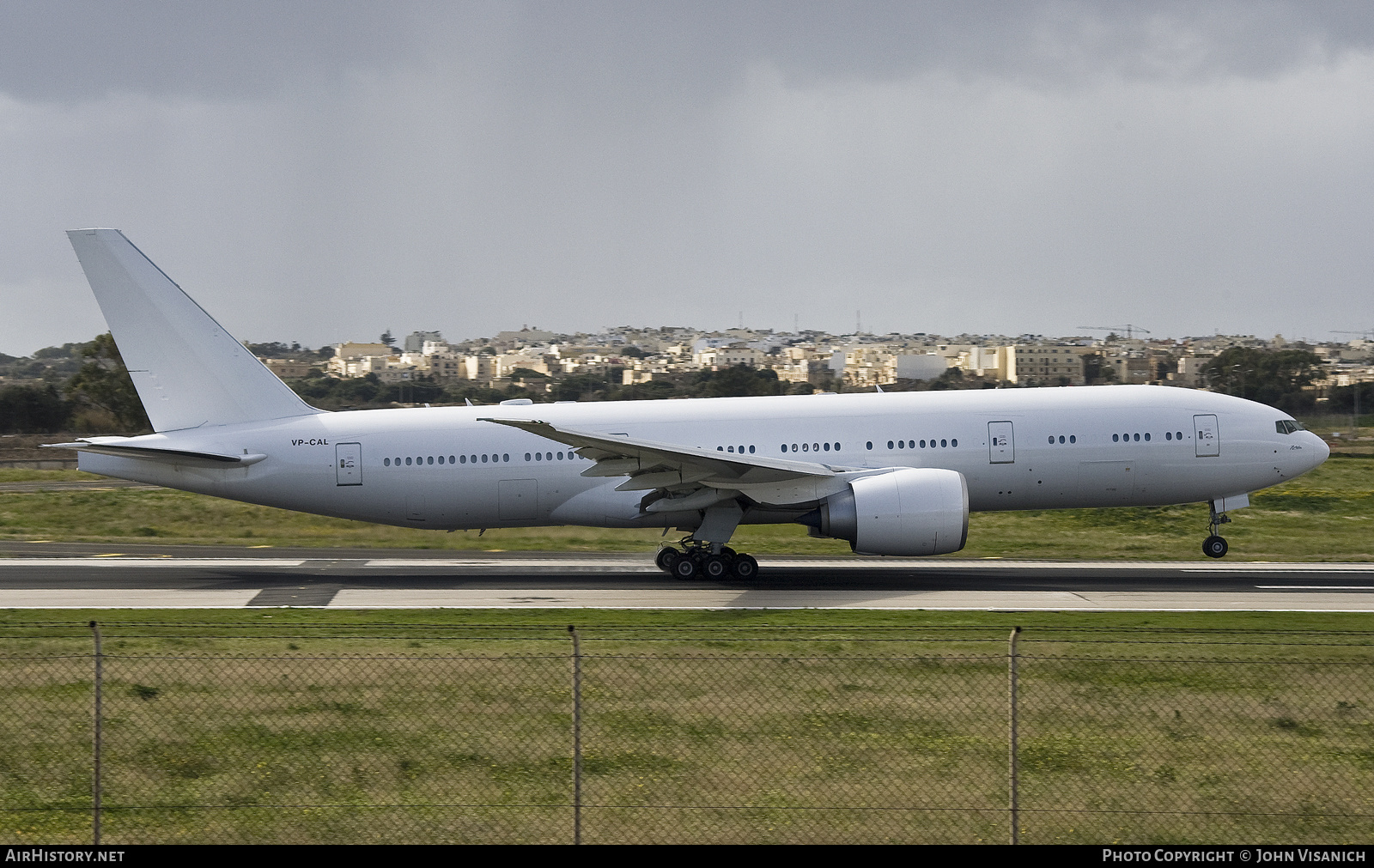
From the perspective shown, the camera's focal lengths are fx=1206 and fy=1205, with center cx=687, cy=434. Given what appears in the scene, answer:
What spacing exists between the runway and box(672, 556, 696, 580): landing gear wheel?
26 cm

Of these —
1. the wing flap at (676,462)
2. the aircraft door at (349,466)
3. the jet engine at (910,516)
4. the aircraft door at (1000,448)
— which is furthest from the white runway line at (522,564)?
the aircraft door at (1000,448)

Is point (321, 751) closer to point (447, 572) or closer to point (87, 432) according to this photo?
point (447, 572)

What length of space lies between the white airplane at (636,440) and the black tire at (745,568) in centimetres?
5

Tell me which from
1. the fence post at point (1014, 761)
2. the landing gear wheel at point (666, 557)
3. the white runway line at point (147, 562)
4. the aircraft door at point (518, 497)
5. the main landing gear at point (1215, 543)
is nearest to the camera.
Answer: the fence post at point (1014, 761)

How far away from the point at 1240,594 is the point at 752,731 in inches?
605

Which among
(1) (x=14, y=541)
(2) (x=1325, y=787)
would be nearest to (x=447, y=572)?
(1) (x=14, y=541)

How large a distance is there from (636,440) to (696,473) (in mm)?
1627

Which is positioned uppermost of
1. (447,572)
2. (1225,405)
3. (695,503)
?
(1225,405)

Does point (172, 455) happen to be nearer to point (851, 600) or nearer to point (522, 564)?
point (522, 564)

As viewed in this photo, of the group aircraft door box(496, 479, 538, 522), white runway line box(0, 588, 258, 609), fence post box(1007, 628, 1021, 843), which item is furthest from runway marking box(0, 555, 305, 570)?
fence post box(1007, 628, 1021, 843)

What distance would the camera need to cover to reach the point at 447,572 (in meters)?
28.8

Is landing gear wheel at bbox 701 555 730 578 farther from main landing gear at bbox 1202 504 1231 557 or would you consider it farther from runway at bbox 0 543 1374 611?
main landing gear at bbox 1202 504 1231 557

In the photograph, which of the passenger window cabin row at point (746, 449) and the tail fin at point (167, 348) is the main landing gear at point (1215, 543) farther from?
the tail fin at point (167, 348)

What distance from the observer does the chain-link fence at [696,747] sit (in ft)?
32.9
